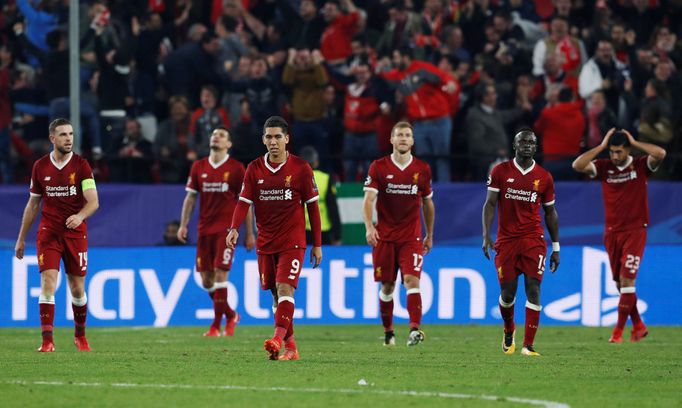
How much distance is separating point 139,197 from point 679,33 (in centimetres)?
951

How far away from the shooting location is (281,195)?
42.0 feet

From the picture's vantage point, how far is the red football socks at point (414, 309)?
15195 mm

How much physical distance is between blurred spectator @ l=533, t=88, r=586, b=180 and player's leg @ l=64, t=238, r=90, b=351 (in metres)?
9.47

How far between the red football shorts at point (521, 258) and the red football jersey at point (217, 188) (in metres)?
4.60

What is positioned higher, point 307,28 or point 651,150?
point 307,28

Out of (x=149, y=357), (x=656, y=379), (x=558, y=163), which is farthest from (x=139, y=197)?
(x=656, y=379)

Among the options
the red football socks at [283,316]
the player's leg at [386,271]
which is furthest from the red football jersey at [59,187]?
the player's leg at [386,271]

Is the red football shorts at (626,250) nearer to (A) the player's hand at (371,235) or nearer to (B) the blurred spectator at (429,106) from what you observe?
(A) the player's hand at (371,235)

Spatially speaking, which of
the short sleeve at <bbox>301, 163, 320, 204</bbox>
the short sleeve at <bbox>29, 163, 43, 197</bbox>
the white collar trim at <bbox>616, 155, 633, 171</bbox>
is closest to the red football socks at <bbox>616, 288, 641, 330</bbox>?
the white collar trim at <bbox>616, 155, 633, 171</bbox>

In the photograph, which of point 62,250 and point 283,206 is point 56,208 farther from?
point 283,206

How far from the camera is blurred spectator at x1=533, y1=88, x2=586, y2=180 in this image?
21.9m

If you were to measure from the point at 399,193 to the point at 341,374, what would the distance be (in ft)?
14.5

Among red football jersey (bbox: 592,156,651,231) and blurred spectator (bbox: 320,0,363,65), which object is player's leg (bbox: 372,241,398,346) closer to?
red football jersey (bbox: 592,156,651,231)

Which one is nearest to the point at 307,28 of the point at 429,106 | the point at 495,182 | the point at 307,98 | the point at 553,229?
the point at 307,98
